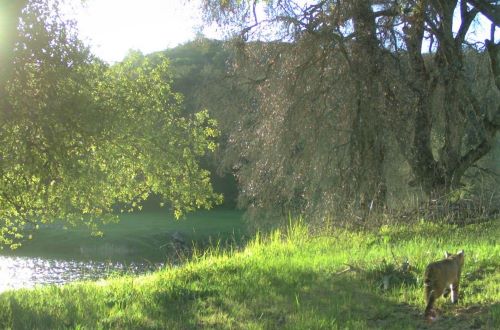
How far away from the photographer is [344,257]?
6883 mm

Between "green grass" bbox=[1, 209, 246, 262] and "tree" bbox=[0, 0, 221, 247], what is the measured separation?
13.1 meters

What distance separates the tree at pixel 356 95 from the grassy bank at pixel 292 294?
3.36 m

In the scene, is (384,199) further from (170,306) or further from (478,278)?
(170,306)

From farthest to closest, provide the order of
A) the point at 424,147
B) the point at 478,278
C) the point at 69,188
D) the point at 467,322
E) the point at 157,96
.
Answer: the point at 424,147 < the point at 157,96 < the point at 69,188 < the point at 478,278 < the point at 467,322

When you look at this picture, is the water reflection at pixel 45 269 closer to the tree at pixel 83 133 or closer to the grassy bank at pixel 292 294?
the tree at pixel 83 133

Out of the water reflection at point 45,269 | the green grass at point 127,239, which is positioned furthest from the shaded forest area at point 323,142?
the green grass at point 127,239

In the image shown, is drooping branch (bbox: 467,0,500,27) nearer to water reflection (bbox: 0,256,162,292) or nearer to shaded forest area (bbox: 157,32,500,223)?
shaded forest area (bbox: 157,32,500,223)

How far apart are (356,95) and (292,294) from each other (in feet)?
20.1

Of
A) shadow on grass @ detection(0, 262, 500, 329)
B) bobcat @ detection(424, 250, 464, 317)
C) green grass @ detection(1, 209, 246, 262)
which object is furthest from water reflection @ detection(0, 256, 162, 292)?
bobcat @ detection(424, 250, 464, 317)

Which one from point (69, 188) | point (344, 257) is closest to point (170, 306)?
point (344, 257)

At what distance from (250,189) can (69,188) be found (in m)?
5.21

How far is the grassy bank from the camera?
470cm

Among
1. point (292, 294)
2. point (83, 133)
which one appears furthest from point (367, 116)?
point (292, 294)

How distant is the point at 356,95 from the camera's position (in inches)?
423
